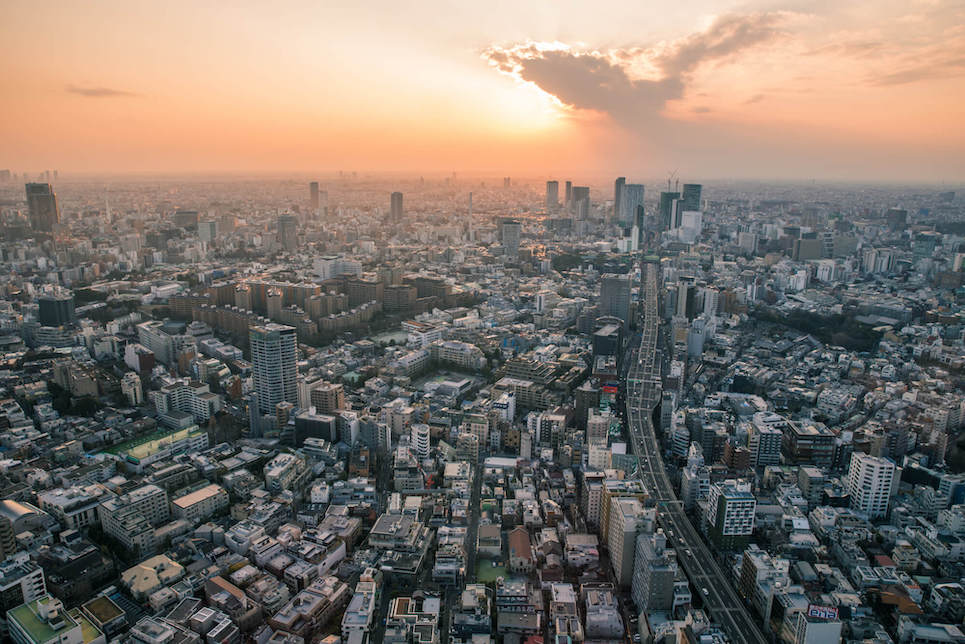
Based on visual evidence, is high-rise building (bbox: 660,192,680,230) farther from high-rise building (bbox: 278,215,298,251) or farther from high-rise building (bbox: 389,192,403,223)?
high-rise building (bbox: 278,215,298,251)

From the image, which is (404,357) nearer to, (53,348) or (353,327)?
(353,327)

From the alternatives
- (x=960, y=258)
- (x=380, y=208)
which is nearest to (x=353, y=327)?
(x=960, y=258)

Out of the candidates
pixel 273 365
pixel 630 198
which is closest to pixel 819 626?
pixel 273 365

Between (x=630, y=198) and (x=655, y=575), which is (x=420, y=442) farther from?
(x=630, y=198)

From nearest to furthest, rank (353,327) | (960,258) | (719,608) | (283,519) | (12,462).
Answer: (719,608) < (283,519) < (12,462) < (353,327) < (960,258)

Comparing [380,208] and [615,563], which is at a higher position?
[380,208]

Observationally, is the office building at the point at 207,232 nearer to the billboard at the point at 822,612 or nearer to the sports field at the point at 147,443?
the sports field at the point at 147,443

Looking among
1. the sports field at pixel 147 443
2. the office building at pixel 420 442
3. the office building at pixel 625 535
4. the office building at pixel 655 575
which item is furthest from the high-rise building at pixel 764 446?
the sports field at pixel 147 443
